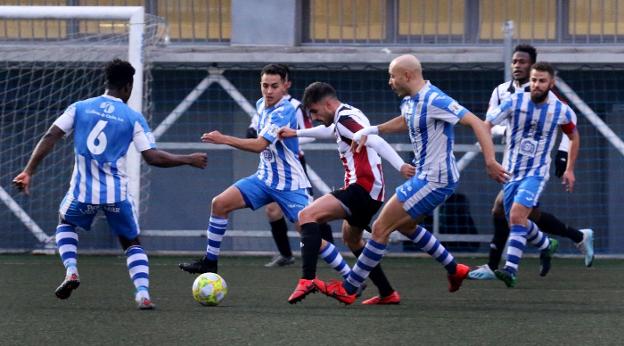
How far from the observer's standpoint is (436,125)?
8.17m

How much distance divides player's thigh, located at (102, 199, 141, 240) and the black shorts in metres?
1.32

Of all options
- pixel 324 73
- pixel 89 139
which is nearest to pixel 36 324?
pixel 89 139

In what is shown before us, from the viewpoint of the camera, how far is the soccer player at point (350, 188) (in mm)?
8391

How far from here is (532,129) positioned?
9969 millimetres

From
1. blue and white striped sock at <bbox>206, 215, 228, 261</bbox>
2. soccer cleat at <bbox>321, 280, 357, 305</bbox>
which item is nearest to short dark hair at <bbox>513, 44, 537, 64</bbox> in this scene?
blue and white striped sock at <bbox>206, 215, 228, 261</bbox>

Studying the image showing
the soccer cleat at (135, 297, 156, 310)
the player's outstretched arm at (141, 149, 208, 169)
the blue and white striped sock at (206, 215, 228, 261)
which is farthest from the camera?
the blue and white striped sock at (206, 215, 228, 261)

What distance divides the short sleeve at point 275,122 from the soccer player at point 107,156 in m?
1.16

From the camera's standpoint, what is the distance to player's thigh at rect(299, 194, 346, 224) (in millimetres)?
8445

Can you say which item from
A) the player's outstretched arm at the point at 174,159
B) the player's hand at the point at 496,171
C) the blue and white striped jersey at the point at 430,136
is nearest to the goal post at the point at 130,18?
the player's outstretched arm at the point at 174,159

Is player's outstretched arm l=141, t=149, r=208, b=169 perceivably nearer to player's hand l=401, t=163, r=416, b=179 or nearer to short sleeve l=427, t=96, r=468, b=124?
player's hand l=401, t=163, r=416, b=179

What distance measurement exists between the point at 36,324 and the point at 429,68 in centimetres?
777

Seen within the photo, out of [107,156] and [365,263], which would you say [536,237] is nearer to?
[365,263]

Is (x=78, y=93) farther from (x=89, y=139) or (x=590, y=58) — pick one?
(x=89, y=139)

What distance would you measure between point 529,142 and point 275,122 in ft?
6.66
